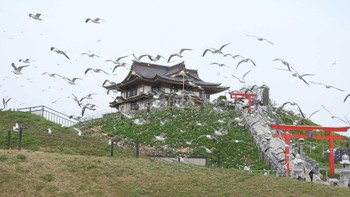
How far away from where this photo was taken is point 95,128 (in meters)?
44.5

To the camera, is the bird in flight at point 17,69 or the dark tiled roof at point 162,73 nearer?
the bird in flight at point 17,69

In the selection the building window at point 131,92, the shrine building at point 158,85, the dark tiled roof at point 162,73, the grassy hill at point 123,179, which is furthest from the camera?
the building window at point 131,92

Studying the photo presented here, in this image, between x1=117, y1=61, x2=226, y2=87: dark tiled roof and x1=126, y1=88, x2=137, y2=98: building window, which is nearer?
x1=117, y1=61, x2=226, y2=87: dark tiled roof

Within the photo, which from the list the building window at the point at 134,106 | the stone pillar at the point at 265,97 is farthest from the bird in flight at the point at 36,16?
the building window at the point at 134,106

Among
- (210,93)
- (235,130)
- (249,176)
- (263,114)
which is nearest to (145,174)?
(249,176)

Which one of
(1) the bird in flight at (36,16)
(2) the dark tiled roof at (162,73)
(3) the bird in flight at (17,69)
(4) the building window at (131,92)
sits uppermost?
(2) the dark tiled roof at (162,73)

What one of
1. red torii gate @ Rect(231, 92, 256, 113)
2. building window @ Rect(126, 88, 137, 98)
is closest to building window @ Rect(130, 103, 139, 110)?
building window @ Rect(126, 88, 137, 98)

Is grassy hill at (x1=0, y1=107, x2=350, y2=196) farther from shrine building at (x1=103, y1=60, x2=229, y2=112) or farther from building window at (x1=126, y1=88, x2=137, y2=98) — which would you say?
building window at (x1=126, y1=88, x2=137, y2=98)

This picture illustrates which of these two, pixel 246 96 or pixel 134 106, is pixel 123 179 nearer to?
pixel 246 96

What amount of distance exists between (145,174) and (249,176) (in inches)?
144

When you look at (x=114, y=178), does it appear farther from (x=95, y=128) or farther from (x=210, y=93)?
(x=210, y=93)

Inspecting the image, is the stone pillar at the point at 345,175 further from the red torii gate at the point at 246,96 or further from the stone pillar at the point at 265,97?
the stone pillar at the point at 265,97

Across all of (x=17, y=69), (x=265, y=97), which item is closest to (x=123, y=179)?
(x=17, y=69)

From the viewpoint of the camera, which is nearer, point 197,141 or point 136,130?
point 197,141
